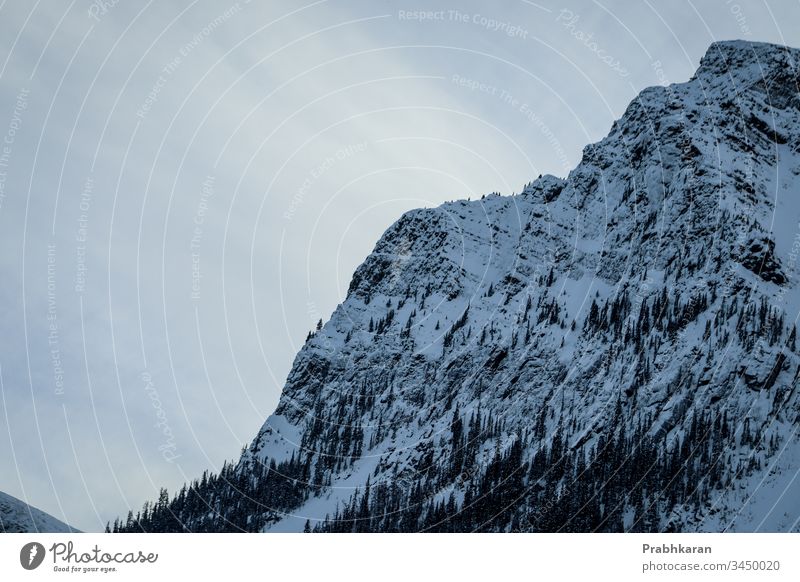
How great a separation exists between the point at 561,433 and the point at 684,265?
159 feet

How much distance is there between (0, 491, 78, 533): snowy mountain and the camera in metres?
76.0

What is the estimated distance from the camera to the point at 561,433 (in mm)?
182375

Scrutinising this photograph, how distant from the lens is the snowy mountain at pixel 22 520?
249 ft

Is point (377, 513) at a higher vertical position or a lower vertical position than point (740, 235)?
lower

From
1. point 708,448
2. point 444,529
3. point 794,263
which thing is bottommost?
point 444,529

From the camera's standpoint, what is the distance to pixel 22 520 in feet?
257

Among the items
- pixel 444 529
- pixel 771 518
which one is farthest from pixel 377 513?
pixel 771 518

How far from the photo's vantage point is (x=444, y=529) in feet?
570
